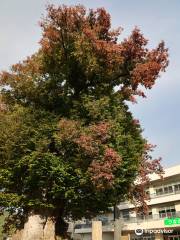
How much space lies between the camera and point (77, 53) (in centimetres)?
1950

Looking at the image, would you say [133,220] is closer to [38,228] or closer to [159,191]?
[159,191]

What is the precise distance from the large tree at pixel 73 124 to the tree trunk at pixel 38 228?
0.06 metres

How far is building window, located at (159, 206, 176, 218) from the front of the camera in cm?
5237

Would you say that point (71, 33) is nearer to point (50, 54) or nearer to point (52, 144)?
point (50, 54)

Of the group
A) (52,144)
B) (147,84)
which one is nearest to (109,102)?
(147,84)

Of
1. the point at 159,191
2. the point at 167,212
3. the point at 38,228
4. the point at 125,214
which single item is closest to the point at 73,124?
the point at 38,228

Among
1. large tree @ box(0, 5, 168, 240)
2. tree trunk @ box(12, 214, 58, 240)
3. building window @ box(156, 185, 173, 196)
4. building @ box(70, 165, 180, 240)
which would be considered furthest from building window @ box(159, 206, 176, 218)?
Answer: tree trunk @ box(12, 214, 58, 240)

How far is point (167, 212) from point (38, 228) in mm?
38066

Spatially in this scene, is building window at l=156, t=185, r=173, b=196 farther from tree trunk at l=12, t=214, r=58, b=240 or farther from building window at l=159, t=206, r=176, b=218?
tree trunk at l=12, t=214, r=58, b=240

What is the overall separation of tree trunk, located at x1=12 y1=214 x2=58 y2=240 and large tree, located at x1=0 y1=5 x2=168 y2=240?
0.20 feet

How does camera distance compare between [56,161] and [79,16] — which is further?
[79,16]

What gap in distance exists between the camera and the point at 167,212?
54125 mm

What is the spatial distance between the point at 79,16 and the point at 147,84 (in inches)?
207

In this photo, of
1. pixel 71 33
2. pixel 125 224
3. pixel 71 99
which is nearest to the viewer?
pixel 71 33
